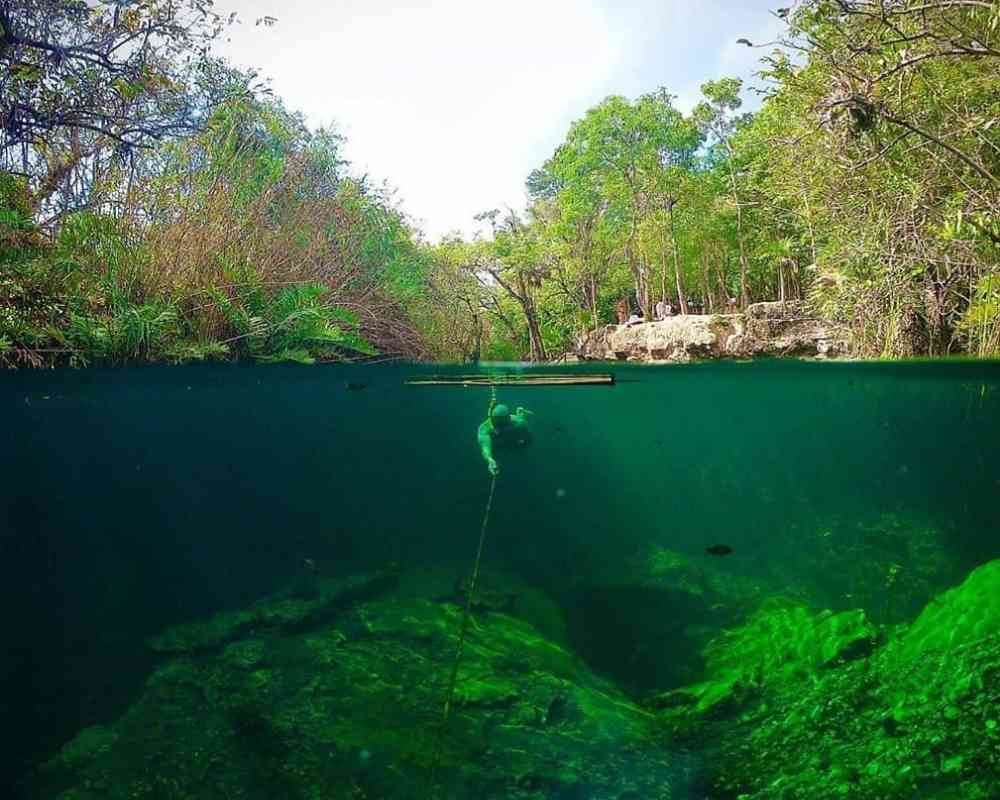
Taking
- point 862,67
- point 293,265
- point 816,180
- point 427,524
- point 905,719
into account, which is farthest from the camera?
point 427,524

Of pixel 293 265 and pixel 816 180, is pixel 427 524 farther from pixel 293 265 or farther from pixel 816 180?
pixel 816 180

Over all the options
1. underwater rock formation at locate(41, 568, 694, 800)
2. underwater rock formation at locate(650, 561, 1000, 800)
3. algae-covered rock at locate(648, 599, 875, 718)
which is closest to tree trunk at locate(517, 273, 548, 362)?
algae-covered rock at locate(648, 599, 875, 718)

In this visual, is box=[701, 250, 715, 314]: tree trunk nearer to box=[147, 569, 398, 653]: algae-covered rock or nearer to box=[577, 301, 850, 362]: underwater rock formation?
box=[577, 301, 850, 362]: underwater rock formation

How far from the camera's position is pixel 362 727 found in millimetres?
4984

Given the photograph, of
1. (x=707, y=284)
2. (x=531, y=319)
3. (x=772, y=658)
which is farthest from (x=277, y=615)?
(x=707, y=284)

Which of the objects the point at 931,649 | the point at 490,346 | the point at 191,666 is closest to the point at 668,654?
the point at 931,649

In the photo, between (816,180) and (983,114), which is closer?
(983,114)

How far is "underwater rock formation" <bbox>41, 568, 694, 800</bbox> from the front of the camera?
443cm

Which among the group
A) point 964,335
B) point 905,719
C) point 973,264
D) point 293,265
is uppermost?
point 293,265

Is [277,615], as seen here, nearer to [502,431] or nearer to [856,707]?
[502,431]

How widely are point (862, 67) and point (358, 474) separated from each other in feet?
52.7

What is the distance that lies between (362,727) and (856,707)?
4151 millimetres

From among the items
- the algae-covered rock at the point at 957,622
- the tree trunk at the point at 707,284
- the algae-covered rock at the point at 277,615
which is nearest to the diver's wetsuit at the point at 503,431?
the algae-covered rock at the point at 277,615

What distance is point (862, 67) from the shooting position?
360 inches
